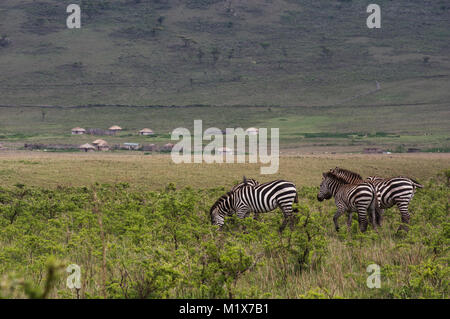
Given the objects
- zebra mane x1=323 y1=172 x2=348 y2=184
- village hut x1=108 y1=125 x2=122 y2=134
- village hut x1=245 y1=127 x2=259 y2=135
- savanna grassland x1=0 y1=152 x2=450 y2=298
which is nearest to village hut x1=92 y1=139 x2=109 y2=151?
village hut x1=108 y1=125 x2=122 y2=134

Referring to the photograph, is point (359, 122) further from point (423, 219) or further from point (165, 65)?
point (423, 219)

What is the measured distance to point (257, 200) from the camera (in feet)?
37.6

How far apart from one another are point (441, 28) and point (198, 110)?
79.9 metres

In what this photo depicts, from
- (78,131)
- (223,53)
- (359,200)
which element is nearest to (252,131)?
(78,131)

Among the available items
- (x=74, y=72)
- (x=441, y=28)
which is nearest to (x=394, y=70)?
(x=441, y=28)

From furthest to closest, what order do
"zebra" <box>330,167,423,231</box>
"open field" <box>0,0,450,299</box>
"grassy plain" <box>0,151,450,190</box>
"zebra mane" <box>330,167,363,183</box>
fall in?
"grassy plain" <box>0,151,450,190</box> < "zebra mane" <box>330,167,363,183</box> < "zebra" <box>330,167,423,231</box> < "open field" <box>0,0,450,299</box>

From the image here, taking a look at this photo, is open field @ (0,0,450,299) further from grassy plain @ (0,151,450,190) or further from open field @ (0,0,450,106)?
open field @ (0,0,450,106)

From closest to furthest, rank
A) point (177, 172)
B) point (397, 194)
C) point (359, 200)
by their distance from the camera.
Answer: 1. point (359, 200)
2. point (397, 194)
3. point (177, 172)

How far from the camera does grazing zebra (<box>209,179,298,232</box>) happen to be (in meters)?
11.4

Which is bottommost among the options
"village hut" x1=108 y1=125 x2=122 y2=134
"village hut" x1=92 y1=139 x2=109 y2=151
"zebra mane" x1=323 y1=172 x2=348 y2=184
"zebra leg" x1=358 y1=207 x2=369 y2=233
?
"zebra leg" x1=358 y1=207 x2=369 y2=233

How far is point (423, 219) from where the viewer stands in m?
12.5

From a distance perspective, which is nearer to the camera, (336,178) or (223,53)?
(336,178)

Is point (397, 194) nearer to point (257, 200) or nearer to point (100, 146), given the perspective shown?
point (257, 200)
